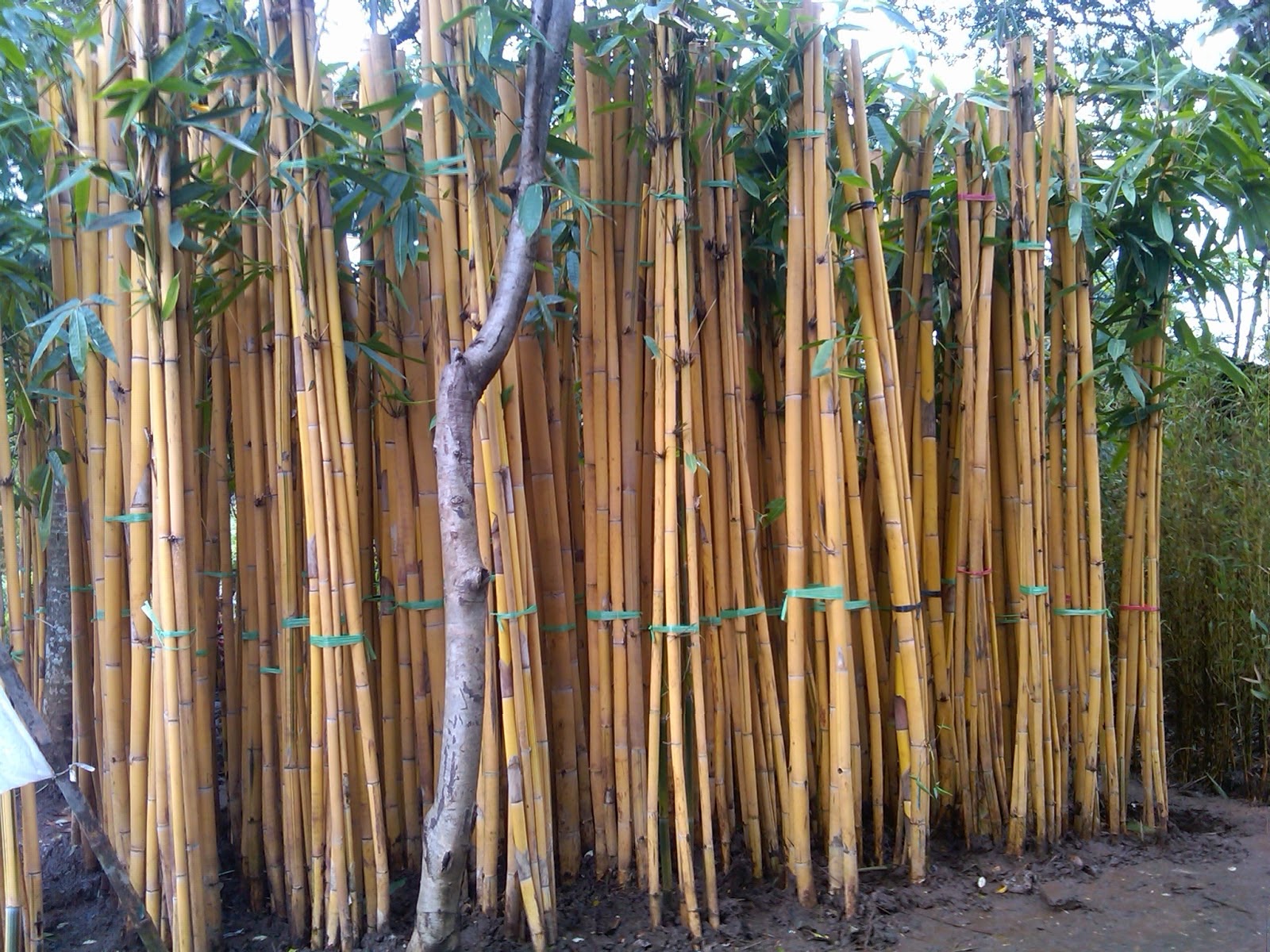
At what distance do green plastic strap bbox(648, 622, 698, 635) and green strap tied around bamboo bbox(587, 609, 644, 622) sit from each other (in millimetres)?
116

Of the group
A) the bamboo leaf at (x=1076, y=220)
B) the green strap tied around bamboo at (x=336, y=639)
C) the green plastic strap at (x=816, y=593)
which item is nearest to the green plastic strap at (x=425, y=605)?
the green strap tied around bamboo at (x=336, y=639)

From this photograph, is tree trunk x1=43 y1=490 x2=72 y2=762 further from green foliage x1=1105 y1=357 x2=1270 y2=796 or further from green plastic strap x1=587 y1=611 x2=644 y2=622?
green foliage x1=1105 y1=357 x2=1270 y2=796

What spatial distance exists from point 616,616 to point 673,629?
16cm

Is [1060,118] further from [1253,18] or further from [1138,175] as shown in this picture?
[1253,18]

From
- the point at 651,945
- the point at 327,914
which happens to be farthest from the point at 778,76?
the point at 327,914

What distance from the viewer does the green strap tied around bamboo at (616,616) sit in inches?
73.7

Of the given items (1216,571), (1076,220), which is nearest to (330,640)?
(1076,220)

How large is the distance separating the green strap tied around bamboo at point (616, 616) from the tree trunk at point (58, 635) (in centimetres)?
110

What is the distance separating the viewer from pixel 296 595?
1787 mm

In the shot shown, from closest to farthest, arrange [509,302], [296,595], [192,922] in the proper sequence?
1. [509,302]
2. [192,922]
3. [296,595]

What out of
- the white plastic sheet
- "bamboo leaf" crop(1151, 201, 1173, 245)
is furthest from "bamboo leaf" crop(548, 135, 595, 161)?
"bamboo leaf" crop(1151, 201, 1173, 245)

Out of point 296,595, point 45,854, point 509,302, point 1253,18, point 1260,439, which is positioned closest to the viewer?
point 509,302

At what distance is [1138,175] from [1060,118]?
230mm

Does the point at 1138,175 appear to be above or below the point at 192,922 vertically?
above
